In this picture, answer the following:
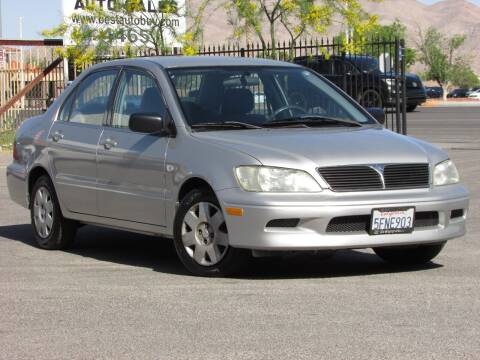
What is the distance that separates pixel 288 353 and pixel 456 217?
10.5 ft

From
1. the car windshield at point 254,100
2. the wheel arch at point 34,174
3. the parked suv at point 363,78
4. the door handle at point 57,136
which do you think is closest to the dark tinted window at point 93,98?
the door handle at point 57,136

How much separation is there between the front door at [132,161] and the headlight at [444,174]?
199 centimetres

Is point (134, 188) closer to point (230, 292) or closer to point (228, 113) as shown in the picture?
point (228, 113)

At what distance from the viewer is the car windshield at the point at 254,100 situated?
31.2 feet

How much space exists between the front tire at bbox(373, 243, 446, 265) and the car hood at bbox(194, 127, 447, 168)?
0.73m

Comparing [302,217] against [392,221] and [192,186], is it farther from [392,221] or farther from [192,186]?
[192,186]

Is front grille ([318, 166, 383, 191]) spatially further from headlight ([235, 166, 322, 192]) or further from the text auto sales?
the text auto sales

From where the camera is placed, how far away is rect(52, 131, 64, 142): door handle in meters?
10.7

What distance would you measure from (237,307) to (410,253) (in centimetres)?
229

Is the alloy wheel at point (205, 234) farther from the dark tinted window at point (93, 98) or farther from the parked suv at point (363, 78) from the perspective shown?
the parked suv at point (363, 78)

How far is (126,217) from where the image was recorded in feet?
32.0

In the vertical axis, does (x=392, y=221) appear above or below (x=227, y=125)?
below

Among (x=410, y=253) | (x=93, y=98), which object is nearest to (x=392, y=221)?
(x=410, y=253)

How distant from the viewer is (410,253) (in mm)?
9508
